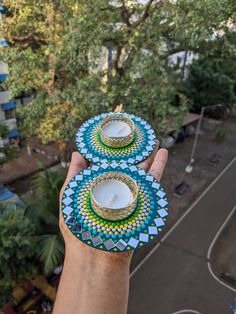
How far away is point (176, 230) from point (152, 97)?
7193 mm

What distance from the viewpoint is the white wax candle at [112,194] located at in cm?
330

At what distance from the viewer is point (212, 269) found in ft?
38.8

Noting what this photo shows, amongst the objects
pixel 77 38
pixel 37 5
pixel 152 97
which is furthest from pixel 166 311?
pixel 37 5

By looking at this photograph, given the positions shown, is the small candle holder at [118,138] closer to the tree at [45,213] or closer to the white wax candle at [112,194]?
the white wax candle at [112,194]

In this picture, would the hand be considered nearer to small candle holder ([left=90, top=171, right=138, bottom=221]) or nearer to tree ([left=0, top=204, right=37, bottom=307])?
small candle holder ([left=90, top=171, right=138, bottom=221])

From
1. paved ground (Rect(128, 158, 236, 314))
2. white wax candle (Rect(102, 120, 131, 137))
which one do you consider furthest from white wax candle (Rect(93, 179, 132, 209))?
paved ground (Rect(128, 158, 236, 314))

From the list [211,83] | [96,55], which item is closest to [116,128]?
[96,55]

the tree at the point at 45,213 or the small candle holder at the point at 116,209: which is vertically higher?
the small candle holder at the point at 116,209

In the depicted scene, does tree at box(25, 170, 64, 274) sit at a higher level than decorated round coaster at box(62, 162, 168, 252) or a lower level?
lower

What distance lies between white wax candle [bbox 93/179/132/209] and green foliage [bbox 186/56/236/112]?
20478 mm

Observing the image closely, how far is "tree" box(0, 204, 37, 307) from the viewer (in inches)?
279

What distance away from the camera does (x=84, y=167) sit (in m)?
4.27

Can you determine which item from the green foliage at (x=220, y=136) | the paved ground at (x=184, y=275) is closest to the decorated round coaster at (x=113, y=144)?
the paved ground at (x=184, y=275)

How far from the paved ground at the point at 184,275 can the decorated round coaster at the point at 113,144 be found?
26.9 ft
